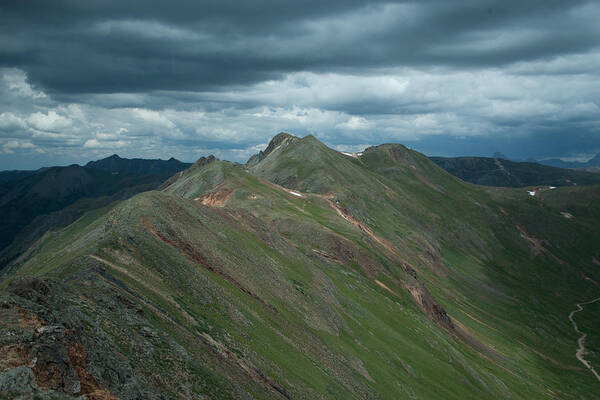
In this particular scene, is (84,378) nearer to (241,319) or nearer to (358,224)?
(241,319)

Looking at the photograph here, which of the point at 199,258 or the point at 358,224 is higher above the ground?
the point at 199,258

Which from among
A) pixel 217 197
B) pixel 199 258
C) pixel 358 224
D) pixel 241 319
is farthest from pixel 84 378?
pixel 358 224

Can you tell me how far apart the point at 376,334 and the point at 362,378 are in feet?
60.4

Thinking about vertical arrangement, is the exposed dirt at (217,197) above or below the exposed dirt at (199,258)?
above

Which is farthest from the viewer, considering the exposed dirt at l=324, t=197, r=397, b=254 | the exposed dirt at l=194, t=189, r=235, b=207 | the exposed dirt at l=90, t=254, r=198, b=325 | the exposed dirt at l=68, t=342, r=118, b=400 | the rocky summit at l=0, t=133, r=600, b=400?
the exposed dirt at l=324, t=197, r=397, b=254

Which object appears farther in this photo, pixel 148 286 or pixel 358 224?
pixel 358 224

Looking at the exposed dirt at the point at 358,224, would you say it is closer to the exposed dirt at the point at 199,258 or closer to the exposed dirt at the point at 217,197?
the exposed dirt at the point at 217,197

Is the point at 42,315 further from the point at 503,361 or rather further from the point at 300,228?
the point at 503,361

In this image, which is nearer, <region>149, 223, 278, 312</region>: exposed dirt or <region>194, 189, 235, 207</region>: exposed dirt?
<region>149, 223, 278, 312</region>: exposed dirt

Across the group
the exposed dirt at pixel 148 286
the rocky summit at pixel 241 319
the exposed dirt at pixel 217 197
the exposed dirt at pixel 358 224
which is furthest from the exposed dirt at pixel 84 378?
the exposed dirt at pixel 358 224

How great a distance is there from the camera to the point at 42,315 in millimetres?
22688

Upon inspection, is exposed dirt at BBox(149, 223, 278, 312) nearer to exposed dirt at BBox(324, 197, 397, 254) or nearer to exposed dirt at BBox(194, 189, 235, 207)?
exposed dirt at BBox(194, 189, 235, 207)

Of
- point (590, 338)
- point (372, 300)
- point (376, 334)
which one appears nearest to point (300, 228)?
point (372, 300)

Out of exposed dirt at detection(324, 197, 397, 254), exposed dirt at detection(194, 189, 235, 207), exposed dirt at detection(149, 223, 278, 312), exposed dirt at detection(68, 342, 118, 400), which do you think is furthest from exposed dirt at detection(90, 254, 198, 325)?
exposed dirt at detection(324, 197, 397, 254)
